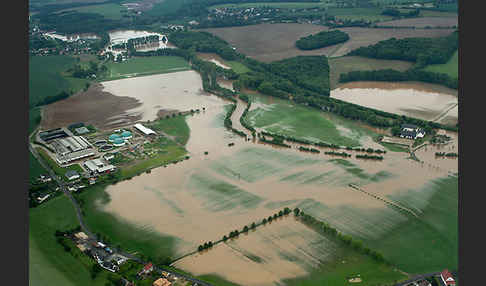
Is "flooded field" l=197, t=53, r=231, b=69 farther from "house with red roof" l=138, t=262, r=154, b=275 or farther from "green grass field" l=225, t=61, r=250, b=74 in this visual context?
"house with red roof" l=138, t=262, r=154, b=275

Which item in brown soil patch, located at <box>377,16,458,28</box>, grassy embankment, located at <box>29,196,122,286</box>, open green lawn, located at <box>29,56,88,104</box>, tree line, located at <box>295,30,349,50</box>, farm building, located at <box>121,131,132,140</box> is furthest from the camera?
brown soil patch, located at <box>377,16,458,28</box>

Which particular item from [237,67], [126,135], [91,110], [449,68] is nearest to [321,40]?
[237,67]

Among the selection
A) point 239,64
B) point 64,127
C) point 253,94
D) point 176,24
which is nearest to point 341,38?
point 239,64

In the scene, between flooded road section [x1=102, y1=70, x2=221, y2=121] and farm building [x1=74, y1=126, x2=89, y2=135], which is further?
flooded road section [x1=102, y1=70, x2=221, y2=121]

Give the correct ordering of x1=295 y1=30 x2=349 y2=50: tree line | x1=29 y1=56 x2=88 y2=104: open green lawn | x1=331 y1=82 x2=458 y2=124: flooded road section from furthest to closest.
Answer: x1=295 y1=30 x2=349 y2=50: tree line → x1=29 y1=56 x2=88 y2=104: open green lawn → x1=331 y1=82 x2=458 y2=124: flooded road section

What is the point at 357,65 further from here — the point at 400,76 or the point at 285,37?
the point at 285,37

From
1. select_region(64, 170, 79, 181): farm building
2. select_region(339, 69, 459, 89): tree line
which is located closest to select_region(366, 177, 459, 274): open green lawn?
select_region(64, 170, 79, 181): farm building

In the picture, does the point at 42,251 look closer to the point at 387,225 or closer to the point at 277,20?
the point at 387,225
